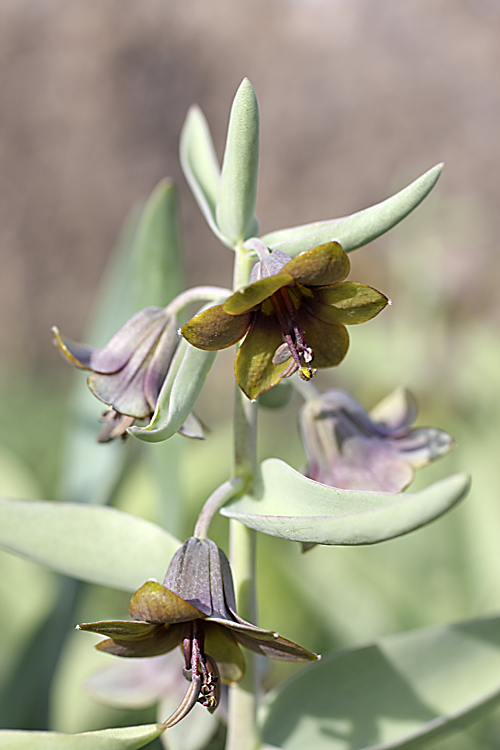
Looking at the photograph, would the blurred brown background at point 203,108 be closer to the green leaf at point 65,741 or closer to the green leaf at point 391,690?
the green leaf at point 391,690

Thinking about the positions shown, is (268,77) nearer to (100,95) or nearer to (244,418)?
(100,95)

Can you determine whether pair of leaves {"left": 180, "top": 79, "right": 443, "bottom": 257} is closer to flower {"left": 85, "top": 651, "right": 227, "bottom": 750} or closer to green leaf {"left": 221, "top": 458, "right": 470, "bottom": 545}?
green leaf {"left": 221, "top": 458, "right": 470, "bottom": 545}

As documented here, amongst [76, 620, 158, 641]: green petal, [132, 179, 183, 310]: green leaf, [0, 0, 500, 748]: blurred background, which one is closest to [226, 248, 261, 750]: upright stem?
[76, 620, 158, 641]: green petal

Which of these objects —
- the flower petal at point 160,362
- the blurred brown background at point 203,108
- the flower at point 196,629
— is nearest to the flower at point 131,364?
the flower petal at point 160,362

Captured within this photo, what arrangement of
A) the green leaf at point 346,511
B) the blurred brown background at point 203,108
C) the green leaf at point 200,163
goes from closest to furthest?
1. the green leaf at point 346,511
2. the green leaf at point 200,163
3. the blurred brown background at point 203,108

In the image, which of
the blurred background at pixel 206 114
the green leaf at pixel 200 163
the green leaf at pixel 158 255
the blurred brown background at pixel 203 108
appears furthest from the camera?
the blurred brown background at pixel 203 108

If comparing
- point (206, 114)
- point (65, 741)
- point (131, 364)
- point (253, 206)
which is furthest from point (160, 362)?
point (206, 114)

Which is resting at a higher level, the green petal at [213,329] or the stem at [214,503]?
the green petal at [213,329]
